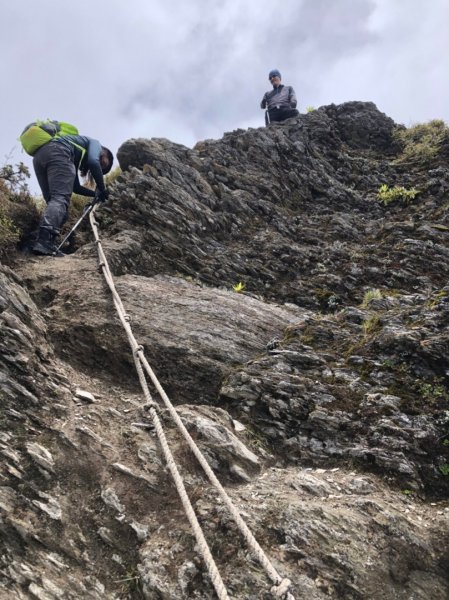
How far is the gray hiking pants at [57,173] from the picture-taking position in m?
10.3

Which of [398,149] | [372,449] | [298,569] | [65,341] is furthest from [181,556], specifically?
[398,149]

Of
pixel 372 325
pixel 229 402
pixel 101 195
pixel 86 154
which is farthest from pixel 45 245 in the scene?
pixel 372 325

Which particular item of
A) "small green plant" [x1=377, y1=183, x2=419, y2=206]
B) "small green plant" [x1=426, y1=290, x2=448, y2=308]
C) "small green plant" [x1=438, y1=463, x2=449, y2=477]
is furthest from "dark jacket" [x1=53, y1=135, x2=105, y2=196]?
"small green plant" [x1=438, y1=463, x2=449, y2=477]

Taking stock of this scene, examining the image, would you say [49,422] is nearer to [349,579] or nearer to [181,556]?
[181,556]

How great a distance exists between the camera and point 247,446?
19.3ft

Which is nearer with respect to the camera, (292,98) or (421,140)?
(421,140)

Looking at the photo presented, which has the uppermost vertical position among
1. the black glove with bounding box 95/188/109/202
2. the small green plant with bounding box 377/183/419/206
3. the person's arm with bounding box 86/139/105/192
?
the small green plant with bounding box 377/183/419/206

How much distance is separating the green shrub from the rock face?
369cm

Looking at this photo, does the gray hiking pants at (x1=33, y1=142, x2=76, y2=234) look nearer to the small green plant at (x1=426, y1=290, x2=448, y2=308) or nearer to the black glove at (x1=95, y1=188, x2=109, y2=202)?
the black glove at (x1=95, y1=188, x2=109, y2=202)

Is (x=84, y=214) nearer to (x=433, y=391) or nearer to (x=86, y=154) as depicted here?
(x=86, y=154)

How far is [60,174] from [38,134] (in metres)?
1.03

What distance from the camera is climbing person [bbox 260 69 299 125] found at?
1909cm

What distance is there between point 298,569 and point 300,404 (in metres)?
2.48

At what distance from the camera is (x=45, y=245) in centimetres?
982
